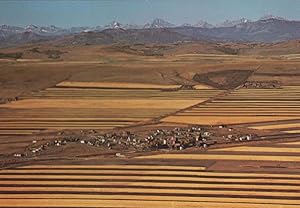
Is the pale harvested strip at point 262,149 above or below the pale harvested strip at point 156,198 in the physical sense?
below

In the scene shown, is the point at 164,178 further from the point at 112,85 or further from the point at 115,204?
the point at 112,85

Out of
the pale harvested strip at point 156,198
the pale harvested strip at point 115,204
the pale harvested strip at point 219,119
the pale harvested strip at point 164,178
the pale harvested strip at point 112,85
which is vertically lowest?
the pale harvested strip at point 219,119

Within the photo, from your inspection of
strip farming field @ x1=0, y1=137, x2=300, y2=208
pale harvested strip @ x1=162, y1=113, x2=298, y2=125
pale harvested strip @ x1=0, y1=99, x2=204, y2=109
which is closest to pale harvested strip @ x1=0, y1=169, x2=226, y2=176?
strip farming field @ x1=0, y1=137, x2=300, y2=208

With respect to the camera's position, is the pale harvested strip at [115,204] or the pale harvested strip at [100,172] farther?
the pale harvested strip at [100,172]

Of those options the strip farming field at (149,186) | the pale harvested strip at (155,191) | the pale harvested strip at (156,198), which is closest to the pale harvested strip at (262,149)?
the strip farming field at (149,186)

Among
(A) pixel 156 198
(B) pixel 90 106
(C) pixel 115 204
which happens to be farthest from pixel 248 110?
(C) pixel 115 204

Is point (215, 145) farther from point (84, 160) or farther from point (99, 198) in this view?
point (99, 198)

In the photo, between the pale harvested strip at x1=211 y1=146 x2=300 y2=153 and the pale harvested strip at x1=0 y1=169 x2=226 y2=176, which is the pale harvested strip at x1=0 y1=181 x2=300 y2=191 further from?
the pale harvested strip at x1=211 y1=146 x2=300 y2=153

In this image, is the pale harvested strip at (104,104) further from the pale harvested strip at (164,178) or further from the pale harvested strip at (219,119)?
the pale harvested strip at (164,178)
